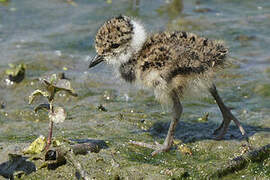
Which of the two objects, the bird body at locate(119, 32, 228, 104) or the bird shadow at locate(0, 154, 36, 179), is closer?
the bird shadow at locate(0, 154, 36, 179)

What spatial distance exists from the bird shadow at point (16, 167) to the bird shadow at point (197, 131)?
1342mm

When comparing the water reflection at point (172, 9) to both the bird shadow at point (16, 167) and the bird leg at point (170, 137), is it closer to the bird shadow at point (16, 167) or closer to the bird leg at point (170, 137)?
the bird leg at point (170, 137)

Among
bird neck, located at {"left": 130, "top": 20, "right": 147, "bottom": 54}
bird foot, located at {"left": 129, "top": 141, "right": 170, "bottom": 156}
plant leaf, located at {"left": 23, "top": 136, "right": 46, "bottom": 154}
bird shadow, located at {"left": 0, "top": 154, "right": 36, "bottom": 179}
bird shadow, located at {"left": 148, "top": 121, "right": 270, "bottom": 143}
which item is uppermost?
bird neck, located at {"left": 130, "top": 20, "right": 147, "bottom": 54}

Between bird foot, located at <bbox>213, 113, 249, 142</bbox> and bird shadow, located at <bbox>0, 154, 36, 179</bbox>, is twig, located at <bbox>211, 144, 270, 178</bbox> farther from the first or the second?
bird shadow, located at <bbox>0, 154, 36, 179</bbox>

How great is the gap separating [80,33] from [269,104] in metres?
3.45

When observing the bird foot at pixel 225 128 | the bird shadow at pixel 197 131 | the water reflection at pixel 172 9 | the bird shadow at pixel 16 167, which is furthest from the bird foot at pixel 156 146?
the water reflection at pixel 172 9

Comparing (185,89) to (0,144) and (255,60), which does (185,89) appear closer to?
(0,144)

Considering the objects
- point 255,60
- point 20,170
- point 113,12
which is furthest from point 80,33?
point 20,170

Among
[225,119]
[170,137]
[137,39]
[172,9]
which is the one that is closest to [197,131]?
[225,119]

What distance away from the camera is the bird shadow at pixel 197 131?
165 inches

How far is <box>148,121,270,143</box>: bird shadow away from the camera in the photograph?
4.18m

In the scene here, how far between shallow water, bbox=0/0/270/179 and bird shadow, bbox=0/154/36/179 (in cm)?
53

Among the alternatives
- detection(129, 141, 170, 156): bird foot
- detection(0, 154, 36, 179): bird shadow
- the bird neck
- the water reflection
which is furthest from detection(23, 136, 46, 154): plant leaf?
the water reflection

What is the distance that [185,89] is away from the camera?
12.8 ft
